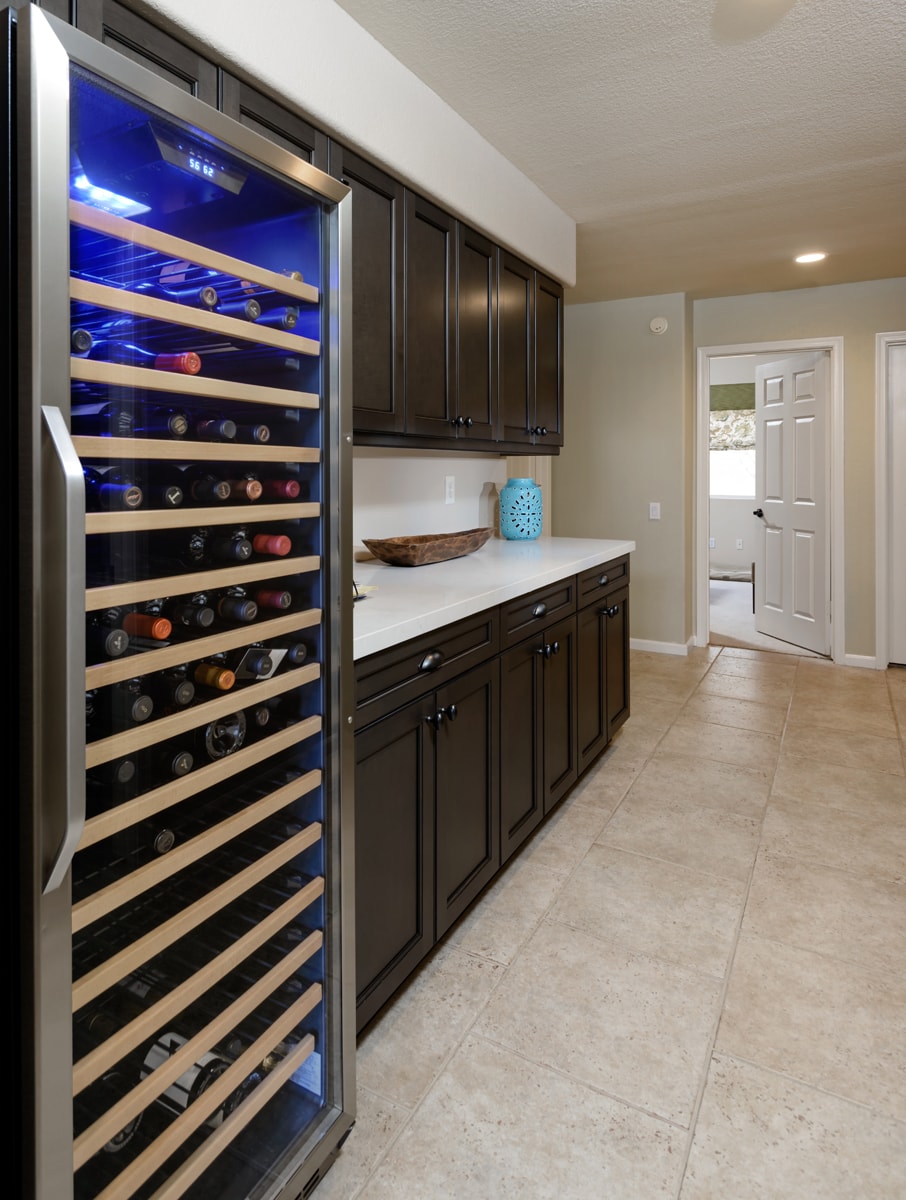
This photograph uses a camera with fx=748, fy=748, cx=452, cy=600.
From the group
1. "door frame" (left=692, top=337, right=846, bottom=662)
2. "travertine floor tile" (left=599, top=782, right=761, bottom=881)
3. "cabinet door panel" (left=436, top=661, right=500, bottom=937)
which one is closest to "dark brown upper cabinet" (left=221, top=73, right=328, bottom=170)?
"cabinet door panel" (left=436, top=661, right=500, bottom=937)

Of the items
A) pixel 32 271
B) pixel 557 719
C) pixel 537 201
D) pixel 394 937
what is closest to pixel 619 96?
pixel 537 201

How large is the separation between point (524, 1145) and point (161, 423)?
1.45 m

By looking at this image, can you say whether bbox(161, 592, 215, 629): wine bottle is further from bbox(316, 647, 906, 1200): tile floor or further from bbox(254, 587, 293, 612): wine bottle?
bbox(316, 647, 906, 1200): tile floor

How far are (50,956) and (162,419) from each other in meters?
0.68

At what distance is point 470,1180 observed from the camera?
135 cm

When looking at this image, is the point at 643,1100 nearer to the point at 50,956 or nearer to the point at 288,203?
the point at 50,956

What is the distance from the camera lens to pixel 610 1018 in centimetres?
177

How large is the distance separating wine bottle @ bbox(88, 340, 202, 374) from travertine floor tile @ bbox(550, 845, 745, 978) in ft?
5.95

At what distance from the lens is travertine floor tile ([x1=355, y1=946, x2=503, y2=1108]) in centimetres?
158

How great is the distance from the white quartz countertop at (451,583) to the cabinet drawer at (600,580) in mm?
45

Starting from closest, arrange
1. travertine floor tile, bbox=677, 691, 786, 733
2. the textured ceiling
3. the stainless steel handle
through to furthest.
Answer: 1. the stainless steel handle
2. the textured ceiling
3. travertine floor tile, bbox=677, 691, 786, 733

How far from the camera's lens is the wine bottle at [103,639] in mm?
919

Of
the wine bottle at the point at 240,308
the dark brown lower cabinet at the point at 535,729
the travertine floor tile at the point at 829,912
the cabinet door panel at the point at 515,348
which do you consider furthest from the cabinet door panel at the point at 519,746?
the wine bottle at the point at 240,308

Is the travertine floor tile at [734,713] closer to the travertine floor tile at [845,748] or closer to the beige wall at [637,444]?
the travertine floor tile at [845,748]
